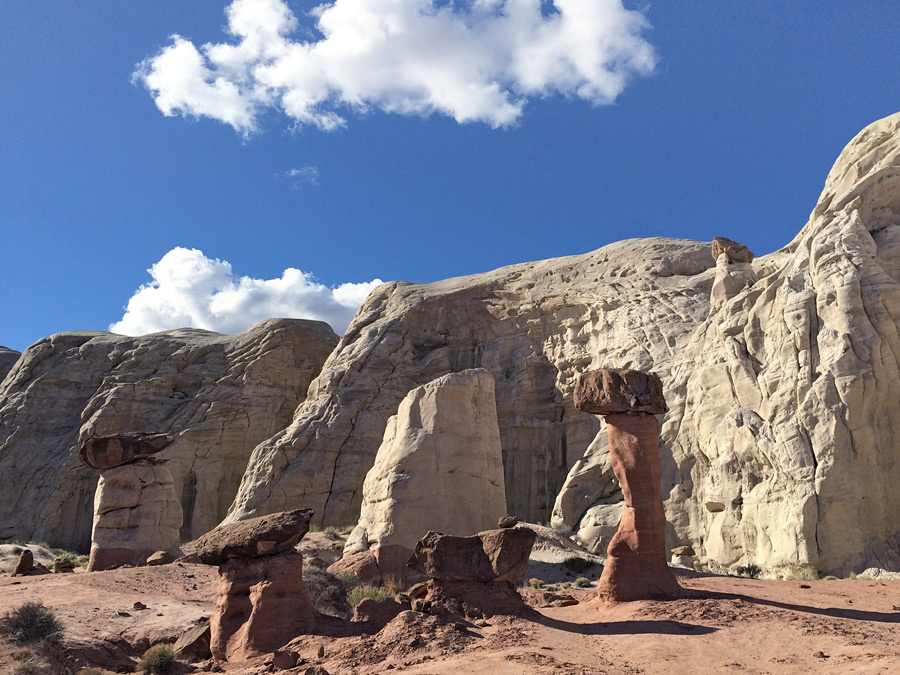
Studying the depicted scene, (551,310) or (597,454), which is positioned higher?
(551,310)

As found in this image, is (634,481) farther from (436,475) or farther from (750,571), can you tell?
(750,571)

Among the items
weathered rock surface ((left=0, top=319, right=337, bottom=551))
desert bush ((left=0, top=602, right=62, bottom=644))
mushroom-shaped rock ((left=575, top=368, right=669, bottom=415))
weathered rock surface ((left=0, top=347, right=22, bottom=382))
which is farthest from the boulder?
weathered rock surface ((left=0, top=347, right=22, bottom=382))

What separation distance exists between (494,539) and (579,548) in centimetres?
1095

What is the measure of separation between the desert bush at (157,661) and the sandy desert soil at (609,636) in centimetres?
87

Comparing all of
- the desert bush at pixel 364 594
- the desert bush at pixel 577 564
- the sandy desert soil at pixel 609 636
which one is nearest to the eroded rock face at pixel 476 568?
the sandy desert soil at pixel 609 636

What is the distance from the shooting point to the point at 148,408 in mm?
42750

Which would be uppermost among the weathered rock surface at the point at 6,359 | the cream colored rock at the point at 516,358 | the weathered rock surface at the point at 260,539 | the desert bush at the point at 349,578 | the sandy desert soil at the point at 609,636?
the weathered rock surface at the point at 6,359

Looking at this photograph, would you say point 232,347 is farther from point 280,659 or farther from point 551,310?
point 280,659

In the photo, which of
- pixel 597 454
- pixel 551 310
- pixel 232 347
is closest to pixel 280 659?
pixel 597 454

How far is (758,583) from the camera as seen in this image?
15.9m

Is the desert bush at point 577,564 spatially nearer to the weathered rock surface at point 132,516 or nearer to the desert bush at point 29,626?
the weathered rock surface at point 132,516

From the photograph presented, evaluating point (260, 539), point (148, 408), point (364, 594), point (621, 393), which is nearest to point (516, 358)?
point (148, 408)

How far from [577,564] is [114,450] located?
43.5 feet

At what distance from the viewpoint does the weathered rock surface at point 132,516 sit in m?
22.0
